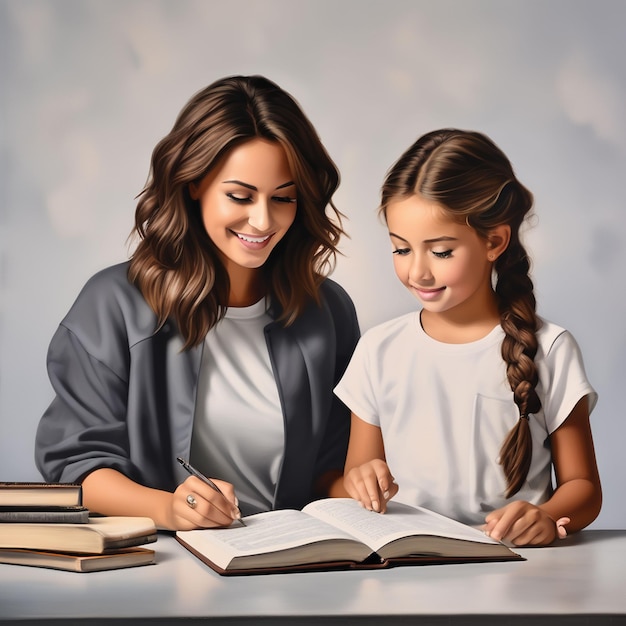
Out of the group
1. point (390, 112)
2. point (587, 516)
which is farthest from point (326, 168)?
point (587, 516)

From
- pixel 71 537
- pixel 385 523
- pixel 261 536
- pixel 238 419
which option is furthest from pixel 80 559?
pixel 238 419

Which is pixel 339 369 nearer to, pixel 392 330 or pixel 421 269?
pixel 392 330

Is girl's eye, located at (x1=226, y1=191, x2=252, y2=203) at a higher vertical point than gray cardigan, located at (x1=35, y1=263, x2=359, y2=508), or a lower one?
higher

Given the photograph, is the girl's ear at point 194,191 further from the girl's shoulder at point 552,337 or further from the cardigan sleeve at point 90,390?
the girl's shoulder at point 552,337

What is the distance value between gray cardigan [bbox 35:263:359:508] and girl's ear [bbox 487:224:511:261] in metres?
0.39

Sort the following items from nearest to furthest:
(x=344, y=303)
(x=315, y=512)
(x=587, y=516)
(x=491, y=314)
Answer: (x=315, y=512), (x=587, y=516), (x=491, y=314), (x=344, y=303)

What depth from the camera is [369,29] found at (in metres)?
1.99

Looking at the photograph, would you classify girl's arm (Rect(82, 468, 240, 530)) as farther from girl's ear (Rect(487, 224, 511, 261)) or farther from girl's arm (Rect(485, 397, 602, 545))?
girl's ear (Rect(487, 224, 511, 261))

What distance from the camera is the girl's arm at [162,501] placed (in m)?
1.48

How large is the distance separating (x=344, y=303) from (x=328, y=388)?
0.62 ft

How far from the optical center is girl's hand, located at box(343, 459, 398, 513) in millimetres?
1546

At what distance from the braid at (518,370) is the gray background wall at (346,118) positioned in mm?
121

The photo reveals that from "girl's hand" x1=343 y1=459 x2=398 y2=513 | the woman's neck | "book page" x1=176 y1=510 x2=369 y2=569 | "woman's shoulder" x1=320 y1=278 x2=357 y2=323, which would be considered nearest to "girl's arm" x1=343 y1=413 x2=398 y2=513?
"girl's hand" x1=343 y1=459 x2=398 y2=513

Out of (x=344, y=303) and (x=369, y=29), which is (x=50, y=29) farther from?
(x=344, y=303)
